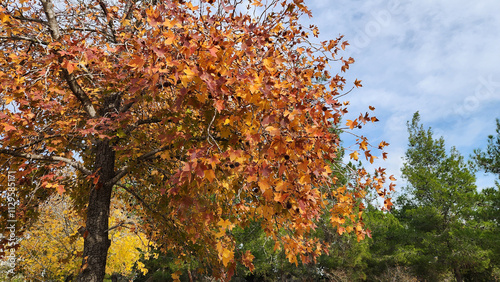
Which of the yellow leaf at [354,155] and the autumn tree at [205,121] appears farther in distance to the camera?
the yellow leaf at [354,155]

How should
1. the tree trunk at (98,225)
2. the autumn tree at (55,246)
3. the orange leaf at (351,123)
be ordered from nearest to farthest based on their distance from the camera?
1. the orange leaf at (351,123)
2. the tree trunk at (98,225)
3. the autumn tree at (55,246)

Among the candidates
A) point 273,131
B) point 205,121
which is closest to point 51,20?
point 205,121

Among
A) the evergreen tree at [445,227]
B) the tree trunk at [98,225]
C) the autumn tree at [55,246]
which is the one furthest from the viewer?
the evergreen tree at [445,227]

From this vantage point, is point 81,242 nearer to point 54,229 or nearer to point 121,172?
point 54,229

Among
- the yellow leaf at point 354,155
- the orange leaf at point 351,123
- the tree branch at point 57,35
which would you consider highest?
the tree branch at point 57,35

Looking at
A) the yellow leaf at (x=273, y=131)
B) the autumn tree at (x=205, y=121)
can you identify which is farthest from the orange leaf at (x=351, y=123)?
the yellow leaf at (x=273, y=131)

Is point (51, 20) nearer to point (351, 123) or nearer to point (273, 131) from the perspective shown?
point (273, 131)

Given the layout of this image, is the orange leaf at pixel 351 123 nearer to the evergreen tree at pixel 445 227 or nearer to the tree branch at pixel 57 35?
the tree branch at pixel 57 35

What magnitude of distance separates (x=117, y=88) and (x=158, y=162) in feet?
5.82

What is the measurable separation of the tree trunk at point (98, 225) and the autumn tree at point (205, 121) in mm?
17

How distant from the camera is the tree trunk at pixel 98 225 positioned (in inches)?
179

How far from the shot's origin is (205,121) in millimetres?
2803

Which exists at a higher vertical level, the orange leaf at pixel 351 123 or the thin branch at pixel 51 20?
the thin branch at pixel 51 20

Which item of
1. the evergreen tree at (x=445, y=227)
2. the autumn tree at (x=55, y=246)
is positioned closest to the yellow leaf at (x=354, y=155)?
the autumn tree at (x=55, y=246)
